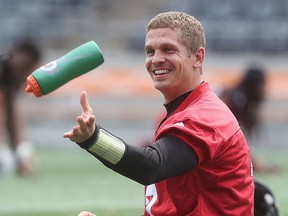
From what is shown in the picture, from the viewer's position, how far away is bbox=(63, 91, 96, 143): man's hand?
13.7 ft

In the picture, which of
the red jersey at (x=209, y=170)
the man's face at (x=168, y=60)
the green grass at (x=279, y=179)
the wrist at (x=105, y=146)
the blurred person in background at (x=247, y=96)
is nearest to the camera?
the wrist at (x=105, y=146)

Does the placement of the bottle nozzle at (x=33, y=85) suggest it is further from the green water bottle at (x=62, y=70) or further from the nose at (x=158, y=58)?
the nose at (x=158, y=58)

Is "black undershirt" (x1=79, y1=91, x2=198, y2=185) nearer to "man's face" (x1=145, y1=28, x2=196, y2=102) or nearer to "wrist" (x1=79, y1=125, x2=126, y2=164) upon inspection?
"wrist" (x1=79, y1=125, x2=126, y2=164)

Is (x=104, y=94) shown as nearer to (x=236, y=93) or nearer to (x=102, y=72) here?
(x=102, y=72)

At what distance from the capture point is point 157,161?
436 centimetres

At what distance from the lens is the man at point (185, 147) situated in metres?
4.38

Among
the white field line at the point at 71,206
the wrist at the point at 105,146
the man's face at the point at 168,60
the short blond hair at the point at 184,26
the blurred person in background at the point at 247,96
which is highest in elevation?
the short blond hair at the point at 184,26

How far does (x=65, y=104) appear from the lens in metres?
18.3

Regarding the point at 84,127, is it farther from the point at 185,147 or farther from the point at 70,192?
the point at 70,192

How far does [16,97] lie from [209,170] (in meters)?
8.30

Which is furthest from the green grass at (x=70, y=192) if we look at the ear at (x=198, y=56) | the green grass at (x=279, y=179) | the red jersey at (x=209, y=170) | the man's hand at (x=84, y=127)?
the man's hand at (x=84, y=127)

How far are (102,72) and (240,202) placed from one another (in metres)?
14.6

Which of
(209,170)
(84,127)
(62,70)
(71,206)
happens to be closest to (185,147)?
(209,170)

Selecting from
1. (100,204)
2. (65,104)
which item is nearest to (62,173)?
(100,204)
